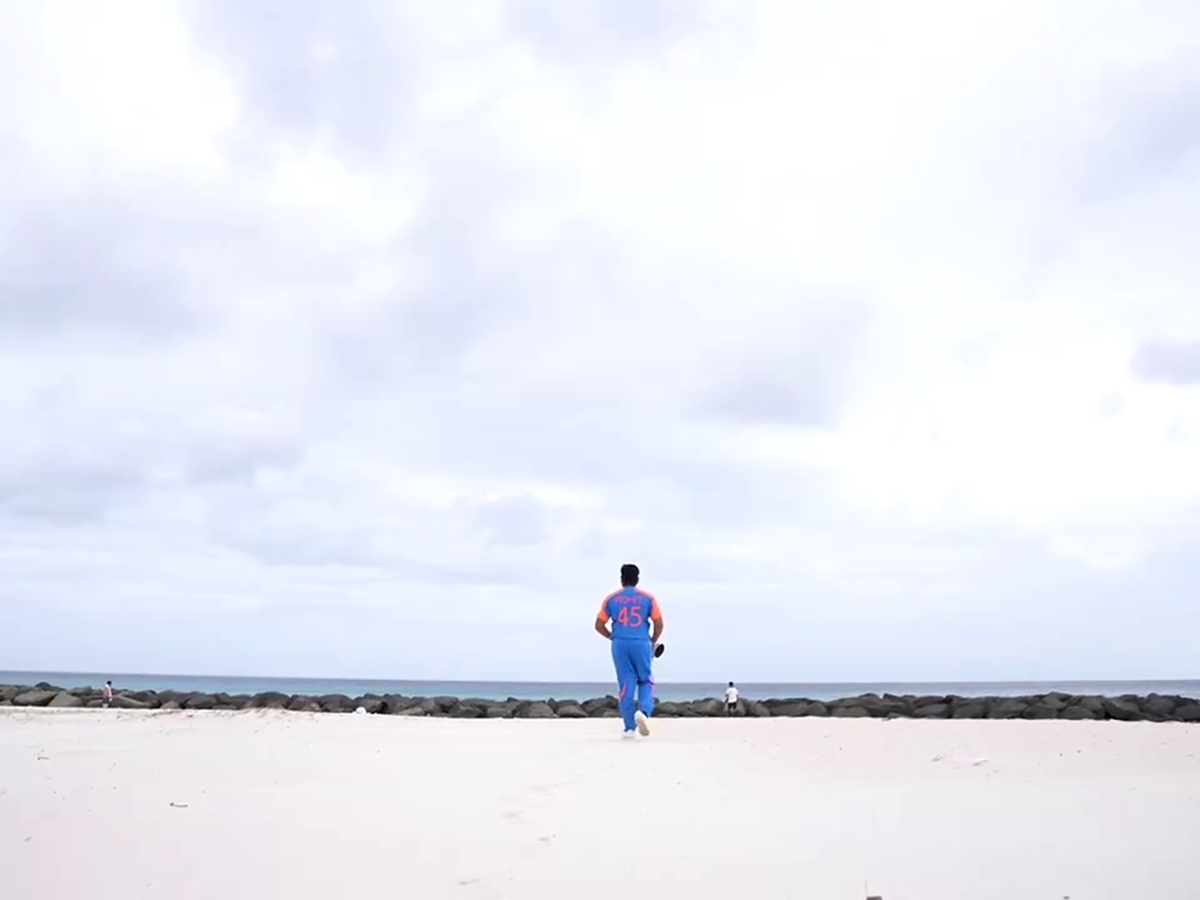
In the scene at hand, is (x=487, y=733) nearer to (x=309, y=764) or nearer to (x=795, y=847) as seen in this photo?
(x=309, y=764)

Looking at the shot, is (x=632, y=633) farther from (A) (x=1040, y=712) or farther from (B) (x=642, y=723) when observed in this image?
(A) (x=1040, y=712)

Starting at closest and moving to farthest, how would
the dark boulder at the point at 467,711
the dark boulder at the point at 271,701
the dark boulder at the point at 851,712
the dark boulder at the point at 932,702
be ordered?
the dark boulder at the point at 851,712, the dark boulder at the point at 932,702, the dark boulder at the point at 467,711, the dark boulder at the point at 271,701

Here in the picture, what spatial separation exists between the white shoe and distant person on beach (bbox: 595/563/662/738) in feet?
0.07

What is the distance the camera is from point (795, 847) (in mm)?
4547

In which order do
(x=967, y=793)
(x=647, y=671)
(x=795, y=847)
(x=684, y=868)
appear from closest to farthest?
(x=684, y=868), (x=795, y=847), (x=967, y=793), (x=647, y=671)

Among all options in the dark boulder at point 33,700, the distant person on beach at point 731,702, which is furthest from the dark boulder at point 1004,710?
the dark boulder at point 33,700

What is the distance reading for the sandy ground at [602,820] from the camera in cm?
406

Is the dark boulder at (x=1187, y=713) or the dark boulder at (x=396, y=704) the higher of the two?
the dark boulder at (x=396, y=704)

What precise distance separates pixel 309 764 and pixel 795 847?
3.97 meters

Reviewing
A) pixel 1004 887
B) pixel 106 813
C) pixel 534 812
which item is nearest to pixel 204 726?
pixel 106 813

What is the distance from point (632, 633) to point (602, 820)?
5755mm

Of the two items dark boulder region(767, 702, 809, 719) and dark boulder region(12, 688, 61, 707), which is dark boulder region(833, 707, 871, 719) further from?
dark boulder region(12, 688, 61, 707)

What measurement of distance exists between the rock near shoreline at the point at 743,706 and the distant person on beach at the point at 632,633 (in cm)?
667

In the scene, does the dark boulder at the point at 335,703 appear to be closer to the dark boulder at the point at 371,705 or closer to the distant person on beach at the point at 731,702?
the dark boulder at the point at 371,705
